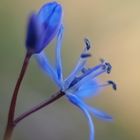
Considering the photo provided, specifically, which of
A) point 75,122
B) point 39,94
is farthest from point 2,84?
point 75,122

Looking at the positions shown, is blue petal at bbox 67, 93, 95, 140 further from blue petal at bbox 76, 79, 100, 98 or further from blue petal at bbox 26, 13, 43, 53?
blue petal at bbox 26, 13, 43, 53

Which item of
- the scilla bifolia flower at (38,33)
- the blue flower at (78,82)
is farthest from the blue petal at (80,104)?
the scilla bifolia flower at (38,33)

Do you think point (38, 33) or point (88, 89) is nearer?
point (38, 33)

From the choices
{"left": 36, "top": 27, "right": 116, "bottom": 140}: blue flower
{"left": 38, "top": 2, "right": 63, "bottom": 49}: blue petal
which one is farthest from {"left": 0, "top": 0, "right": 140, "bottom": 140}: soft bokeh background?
{"left": 38, "top": 2, "right": 63, "bottom": 49}: blue petal

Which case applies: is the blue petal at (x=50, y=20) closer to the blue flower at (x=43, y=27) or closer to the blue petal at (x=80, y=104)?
the blue flower at (x=43, y=27)

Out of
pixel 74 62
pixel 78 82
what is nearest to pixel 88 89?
pixel 78 82

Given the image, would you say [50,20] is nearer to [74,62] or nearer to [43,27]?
[43,27]
